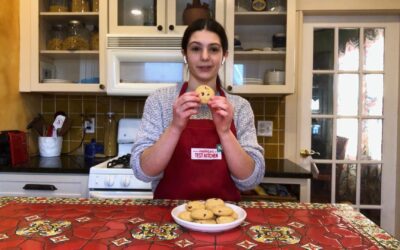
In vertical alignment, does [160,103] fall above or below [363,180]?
above

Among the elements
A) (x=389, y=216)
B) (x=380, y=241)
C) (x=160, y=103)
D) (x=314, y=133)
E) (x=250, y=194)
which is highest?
(x=160, y=103)

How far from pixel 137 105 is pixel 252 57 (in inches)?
35.8

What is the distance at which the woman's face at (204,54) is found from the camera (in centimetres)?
111

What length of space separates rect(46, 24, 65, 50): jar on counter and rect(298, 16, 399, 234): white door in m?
1.69

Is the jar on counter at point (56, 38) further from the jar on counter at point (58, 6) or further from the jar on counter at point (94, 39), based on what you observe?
the jar on counter at point (94, 39)

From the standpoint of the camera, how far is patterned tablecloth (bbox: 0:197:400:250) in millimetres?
723

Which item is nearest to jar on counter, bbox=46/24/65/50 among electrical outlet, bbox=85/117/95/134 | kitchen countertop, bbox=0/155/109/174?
electrical outlet, bbox=85/117/95/134

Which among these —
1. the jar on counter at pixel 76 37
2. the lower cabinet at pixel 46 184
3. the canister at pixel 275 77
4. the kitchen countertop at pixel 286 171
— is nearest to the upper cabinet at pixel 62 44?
the jar on counter at pixel 76 37

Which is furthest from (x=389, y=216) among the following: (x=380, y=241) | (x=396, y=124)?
(x=380, y=241)

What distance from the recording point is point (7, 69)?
2121mm

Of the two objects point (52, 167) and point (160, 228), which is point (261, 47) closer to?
point (52, 167)

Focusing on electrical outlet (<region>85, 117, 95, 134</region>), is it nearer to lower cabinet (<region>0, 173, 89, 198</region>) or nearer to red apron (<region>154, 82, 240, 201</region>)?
lower cabinet (<region>0, 173, 89, 198</region>)

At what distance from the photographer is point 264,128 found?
2.42 meters

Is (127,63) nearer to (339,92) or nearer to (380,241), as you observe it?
(339,92)
